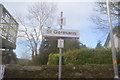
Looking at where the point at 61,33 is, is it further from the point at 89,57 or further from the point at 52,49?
the point at 52,49

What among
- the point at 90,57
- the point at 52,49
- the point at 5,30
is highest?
the point at 5,30

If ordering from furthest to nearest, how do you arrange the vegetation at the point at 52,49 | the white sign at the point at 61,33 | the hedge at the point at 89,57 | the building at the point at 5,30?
the vegetation at the point at 52,49 → the building at the point at 5,30 → the hedge at the point at 89,57 → the white sign at the point at 61,33

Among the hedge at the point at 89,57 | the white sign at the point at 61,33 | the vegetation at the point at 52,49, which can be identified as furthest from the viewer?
the vegetation at the point at 52,49

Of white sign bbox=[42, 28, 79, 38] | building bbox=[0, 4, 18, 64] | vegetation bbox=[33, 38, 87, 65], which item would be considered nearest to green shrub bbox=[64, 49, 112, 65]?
white sign bbox=[42, 28, 79, 38]

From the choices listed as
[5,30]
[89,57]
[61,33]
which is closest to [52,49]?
[5,30]

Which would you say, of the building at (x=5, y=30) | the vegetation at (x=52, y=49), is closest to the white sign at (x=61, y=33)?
the building at (x=5, y=30)

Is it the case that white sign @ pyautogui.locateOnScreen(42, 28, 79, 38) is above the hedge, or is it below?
above

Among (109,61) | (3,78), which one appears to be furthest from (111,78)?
(3,78)

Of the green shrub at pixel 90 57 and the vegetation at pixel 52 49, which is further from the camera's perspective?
the vegetation at pixel 52 49

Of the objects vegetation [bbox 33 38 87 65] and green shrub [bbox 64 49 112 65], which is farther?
vegetation [bbox 33 38 87 65]

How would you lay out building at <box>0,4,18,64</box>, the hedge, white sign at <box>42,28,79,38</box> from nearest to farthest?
1. white sign at <box>42,28,79,38</box>
2. the hedge
3. building at <box>0,4,18,64</box>

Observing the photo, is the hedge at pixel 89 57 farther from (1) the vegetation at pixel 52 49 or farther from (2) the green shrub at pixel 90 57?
(1) the vegetation at pixel 52 49

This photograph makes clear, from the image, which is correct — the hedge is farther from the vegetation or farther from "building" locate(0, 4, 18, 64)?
"building" locate(0, 4, 18, 64)

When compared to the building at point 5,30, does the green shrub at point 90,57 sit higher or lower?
lower
